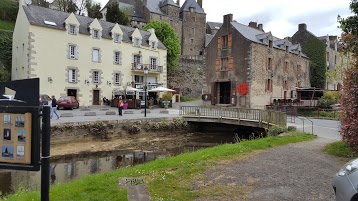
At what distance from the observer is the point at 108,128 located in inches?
772

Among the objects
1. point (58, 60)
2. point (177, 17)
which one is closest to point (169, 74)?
point (177, 17)

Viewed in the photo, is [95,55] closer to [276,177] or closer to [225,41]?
[225,41]

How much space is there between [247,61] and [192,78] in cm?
1984


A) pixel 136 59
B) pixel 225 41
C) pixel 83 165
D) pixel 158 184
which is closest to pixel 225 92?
pixel 225 41

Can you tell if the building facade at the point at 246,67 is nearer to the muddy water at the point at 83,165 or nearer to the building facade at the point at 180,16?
the muddy water at the point at 83,165

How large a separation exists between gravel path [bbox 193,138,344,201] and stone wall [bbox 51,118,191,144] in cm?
1137

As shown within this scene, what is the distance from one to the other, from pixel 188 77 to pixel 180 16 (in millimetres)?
18447

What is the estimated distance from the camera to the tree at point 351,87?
8852mm

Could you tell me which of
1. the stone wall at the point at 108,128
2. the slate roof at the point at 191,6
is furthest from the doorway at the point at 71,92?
the slate roof at the point at 191,6

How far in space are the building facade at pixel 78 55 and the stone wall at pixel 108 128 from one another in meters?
14.1

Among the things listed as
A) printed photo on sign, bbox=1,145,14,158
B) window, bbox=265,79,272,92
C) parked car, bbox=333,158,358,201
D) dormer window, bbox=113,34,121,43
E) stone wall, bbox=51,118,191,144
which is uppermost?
dormer window, bbox=113,34,121,43

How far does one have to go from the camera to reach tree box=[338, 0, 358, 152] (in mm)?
8852

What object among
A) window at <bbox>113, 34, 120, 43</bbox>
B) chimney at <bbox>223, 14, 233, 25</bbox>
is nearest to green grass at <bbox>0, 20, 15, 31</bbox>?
window at <bbox>113, 34, 120, 43</bbox>

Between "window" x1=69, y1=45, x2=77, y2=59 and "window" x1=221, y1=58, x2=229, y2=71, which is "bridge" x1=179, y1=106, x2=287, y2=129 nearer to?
"window" x1=221, y1=58, x2=229, y2=71
